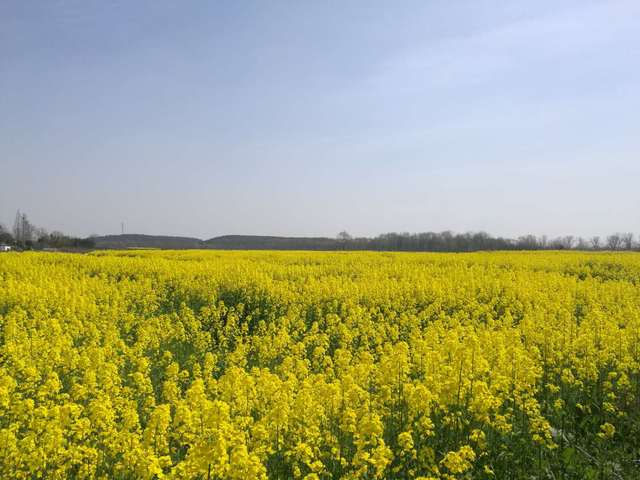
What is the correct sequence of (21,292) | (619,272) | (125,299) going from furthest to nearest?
(619,272)
(125,299)
(21,292)

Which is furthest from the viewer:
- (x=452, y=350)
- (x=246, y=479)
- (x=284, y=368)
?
(x=284, y=368)

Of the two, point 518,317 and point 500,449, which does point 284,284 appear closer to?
point 518,317

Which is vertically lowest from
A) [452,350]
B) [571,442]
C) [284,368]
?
[571,442]

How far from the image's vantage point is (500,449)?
16.7 ft

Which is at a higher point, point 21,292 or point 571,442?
point 21,292

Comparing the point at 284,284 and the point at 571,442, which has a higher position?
the point at 284,284

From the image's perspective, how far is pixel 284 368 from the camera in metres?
6.54

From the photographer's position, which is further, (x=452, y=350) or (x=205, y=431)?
(x=452, y=350)

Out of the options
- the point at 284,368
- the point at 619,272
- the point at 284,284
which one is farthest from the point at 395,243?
the point at 284,368

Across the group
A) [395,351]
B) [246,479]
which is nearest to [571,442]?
[395,351]

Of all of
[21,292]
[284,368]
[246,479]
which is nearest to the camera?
[246,479]

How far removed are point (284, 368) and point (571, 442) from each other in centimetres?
340

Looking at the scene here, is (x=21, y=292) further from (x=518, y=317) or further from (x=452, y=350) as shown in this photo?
(x=518, y=317)

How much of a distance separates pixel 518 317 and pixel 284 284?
253 inches
